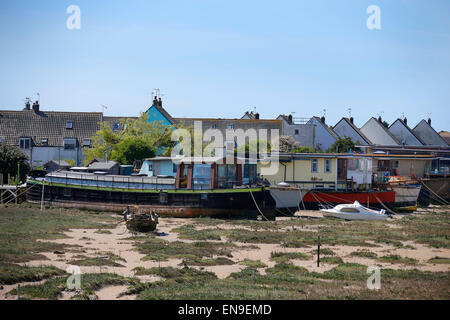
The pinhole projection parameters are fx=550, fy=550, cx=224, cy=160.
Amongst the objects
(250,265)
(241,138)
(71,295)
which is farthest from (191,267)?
(241,138)

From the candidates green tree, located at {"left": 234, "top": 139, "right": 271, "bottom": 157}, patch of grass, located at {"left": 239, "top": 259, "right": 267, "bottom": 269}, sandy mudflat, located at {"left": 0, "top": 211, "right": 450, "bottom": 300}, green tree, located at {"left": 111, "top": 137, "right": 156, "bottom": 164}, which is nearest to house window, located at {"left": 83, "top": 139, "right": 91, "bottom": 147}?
green tree, located at {"left": 111, "top": 137, "right": 156, "bottom": 164}

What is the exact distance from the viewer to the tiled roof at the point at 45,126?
59.5 metres

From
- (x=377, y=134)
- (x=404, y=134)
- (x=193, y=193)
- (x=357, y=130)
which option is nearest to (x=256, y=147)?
(x=357, y=130)

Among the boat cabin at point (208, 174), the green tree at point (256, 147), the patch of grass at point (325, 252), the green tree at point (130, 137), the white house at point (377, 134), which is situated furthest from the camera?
the white house at point (377, 134)

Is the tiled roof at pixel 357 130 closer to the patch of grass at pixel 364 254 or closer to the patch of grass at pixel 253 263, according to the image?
the patch of grass at pixel 364 254

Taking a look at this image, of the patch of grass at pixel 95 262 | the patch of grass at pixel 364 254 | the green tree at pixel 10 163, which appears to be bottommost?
the patch of grass at pixel 364 254

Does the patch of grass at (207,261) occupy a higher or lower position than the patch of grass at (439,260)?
higher

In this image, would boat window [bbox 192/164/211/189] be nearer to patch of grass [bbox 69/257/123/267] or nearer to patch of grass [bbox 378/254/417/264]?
patch of grass [bbox 378/254/417/264]

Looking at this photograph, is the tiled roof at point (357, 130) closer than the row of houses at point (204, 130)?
No

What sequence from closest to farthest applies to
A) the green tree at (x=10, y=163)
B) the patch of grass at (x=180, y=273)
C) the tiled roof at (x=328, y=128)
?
the patch of grass at (x=180, y=273), the green tree at (x=10, y=163), the tiled roof at (x=328, y=128)

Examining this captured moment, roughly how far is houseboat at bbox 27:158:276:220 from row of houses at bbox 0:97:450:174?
58.8 feet

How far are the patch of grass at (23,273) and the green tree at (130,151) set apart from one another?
3406 centimetres

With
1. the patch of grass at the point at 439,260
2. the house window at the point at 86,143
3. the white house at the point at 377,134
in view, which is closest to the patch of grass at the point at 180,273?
the patch of grass at the point at 439,260

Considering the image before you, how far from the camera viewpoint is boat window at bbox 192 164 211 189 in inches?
1416
